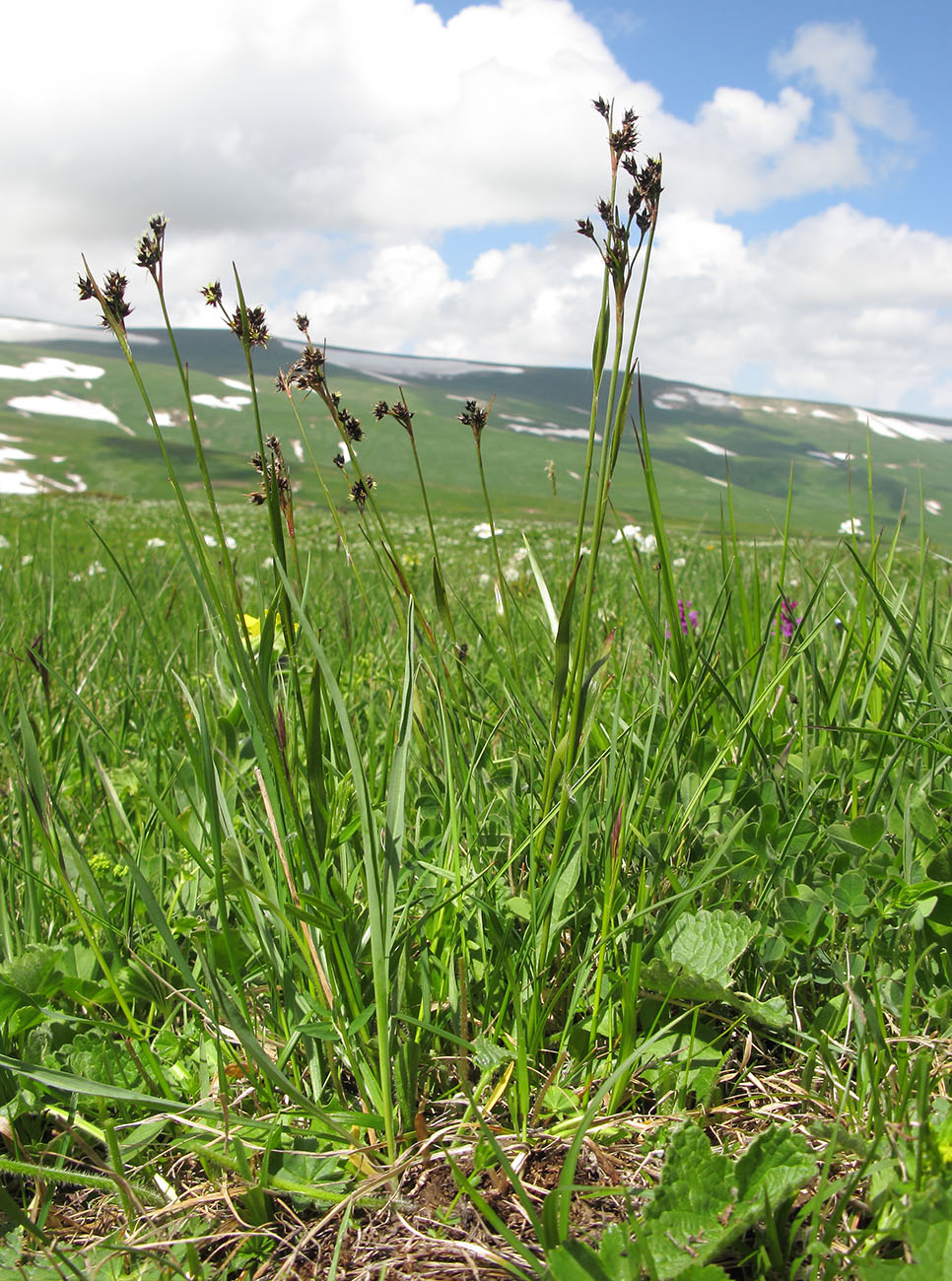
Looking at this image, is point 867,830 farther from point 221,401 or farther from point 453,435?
point 221,401

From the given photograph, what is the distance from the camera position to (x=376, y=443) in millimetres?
87250

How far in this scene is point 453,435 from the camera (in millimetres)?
93812

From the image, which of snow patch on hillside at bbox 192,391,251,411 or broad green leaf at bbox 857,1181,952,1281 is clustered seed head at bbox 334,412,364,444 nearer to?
broad green leaf at bbox 857,1181,952,1281

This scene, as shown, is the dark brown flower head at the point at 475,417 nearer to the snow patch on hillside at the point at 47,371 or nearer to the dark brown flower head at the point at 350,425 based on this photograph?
the dark brown flower head at the point at 350,425

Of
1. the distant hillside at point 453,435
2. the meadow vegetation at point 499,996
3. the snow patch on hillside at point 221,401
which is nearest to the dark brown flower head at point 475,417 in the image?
the meadow vegetation at point 499,996

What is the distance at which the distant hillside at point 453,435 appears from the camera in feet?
229

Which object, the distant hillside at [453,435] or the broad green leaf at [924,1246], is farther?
the distant hillside at [453,435]

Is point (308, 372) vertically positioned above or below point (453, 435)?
above

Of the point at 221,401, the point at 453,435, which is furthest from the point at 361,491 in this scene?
the point at 221,401

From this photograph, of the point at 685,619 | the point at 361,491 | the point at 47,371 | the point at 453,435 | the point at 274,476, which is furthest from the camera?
the point at 47,371

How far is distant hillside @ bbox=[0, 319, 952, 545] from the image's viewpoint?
69.7m

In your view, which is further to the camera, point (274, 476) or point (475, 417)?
point (475, 417)

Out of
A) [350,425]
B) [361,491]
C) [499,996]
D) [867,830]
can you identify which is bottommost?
[499,996]

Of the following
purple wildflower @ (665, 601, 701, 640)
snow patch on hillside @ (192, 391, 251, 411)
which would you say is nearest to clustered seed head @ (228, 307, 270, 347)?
purple wildflower @ (665, 601, 701, 640)
